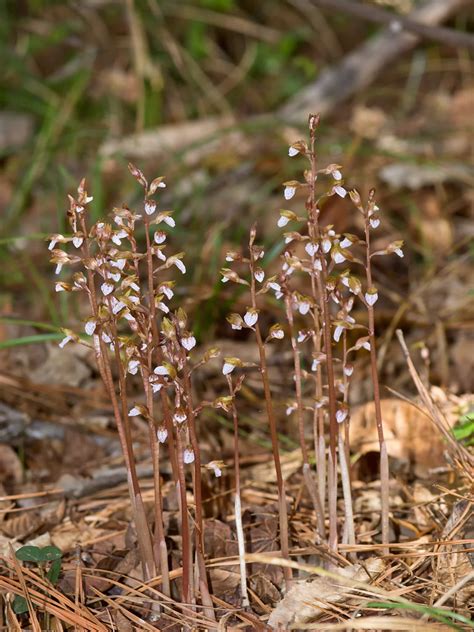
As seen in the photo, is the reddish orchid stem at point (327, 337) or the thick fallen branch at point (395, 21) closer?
the reddish orchid stem at point (327, 337)

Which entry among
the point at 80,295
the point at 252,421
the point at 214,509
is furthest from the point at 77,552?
the point at 80,295

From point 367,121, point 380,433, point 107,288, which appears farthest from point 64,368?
point 367,121

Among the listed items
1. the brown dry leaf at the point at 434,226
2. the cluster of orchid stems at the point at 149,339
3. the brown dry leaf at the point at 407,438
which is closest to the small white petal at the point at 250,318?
the cluster of orchid stems at the point at 149,339

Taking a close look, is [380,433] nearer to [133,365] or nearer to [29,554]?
[133,365]

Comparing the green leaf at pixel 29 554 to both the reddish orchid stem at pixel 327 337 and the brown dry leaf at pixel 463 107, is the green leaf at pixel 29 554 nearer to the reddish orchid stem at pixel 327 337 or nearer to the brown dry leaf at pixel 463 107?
the reddish orchid stem at pixel 327 337

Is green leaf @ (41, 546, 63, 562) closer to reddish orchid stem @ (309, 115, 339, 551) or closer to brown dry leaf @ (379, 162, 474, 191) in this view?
reddish orchid stem @ (309, 115, 339, 551)
